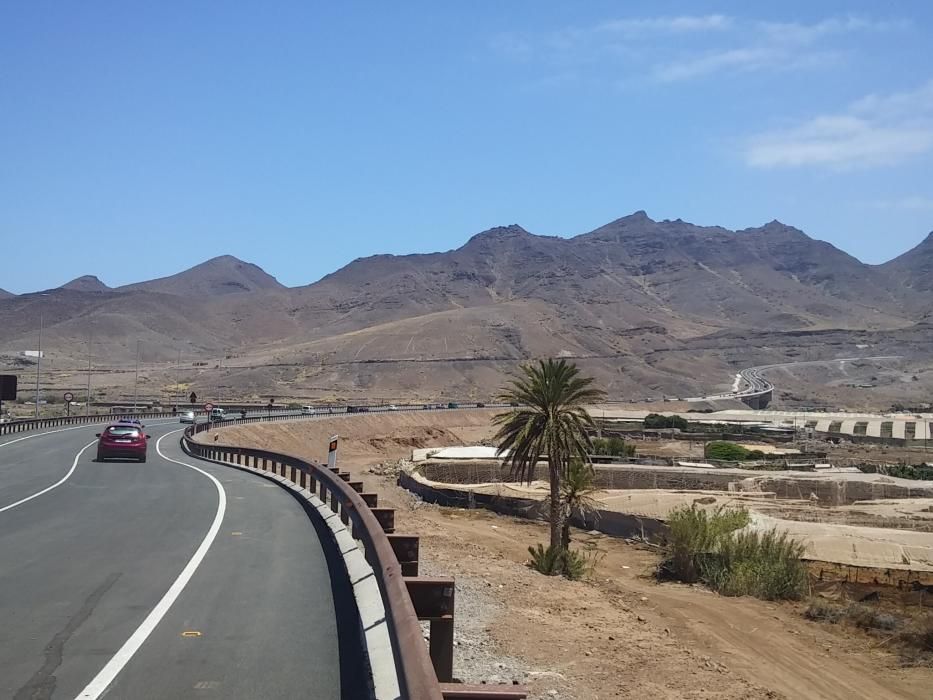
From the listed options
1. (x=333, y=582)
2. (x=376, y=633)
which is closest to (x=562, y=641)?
(x=333, y=582)

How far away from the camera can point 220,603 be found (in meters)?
9.68

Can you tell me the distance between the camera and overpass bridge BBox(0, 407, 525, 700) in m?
6.63

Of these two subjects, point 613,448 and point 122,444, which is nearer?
point 122,444

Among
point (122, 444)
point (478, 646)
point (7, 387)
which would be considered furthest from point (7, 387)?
point (478, 646)

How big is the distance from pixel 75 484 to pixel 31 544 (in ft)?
37.7

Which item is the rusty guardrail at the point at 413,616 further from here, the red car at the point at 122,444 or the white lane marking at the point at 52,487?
the red car at the point at 122,444

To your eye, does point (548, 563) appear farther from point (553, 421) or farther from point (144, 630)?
point (144, 630)

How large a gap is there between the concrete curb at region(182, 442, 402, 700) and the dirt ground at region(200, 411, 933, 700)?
1.09m

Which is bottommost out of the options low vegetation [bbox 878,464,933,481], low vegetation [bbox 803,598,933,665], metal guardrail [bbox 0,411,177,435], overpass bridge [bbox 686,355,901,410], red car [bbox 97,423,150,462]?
low vegetation [bbox 803,598,933,665]

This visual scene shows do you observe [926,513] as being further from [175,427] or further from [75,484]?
[175,427]

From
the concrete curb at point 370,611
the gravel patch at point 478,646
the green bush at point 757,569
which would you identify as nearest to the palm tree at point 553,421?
the green bush at point 757,569

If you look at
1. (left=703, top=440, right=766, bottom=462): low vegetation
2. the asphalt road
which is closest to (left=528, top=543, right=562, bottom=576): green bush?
the asphalt road

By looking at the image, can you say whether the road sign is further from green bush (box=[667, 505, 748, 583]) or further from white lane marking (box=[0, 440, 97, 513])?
green bush (box=[667, 505, 748, 583])

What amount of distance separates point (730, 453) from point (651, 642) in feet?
199
